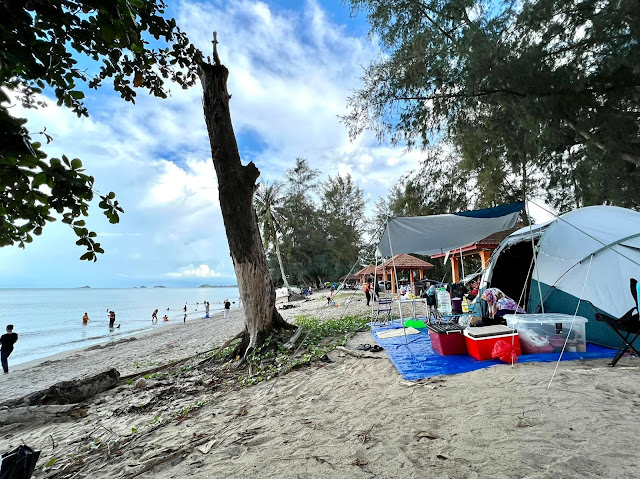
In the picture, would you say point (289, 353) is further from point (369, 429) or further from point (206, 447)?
point (369, 429)

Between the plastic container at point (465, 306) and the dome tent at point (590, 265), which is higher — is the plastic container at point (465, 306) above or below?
below

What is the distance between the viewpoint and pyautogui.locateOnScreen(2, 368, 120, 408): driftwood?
16.6 feet

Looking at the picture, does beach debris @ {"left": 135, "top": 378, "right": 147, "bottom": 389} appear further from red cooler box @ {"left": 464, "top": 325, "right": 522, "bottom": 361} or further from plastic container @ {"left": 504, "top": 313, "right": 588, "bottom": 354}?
plastic container @ {"left": 504, "top": 313, "right": 588, "bottom": 354}

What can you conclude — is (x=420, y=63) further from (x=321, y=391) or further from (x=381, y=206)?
(x=381, y=206)

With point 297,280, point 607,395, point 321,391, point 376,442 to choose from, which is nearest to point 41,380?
point 321,391

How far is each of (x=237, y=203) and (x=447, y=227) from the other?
4274mm

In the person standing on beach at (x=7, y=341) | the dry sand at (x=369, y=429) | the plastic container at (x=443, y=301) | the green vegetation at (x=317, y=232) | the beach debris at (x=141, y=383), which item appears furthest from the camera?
the green vegetation at (x=317, y=232)

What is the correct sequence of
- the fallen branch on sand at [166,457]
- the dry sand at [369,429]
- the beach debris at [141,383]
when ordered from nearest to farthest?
1. the dry sand at [369,429]
2. the fallen branch on sand at [166,457]
3. the beach debris at [141,383]

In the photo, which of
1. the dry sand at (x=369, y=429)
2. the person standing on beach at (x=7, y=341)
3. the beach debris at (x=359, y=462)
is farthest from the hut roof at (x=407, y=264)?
the beach debris at (x=359, y=462)

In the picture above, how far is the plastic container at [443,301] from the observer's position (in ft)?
29.8

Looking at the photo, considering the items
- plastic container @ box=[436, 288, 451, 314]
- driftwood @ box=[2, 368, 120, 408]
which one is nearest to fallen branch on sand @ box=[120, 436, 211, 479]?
driftwood @ box=[2, 368, 120, 408]

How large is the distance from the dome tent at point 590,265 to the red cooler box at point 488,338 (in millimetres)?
1513

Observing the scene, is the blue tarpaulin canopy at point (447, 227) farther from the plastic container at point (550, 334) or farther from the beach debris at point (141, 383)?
the beach debris at point (141, 383)

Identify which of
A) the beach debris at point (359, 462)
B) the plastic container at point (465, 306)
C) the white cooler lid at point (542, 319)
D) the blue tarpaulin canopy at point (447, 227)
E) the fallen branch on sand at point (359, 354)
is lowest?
the beach debris at point (359, 462)
